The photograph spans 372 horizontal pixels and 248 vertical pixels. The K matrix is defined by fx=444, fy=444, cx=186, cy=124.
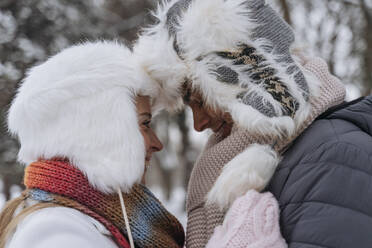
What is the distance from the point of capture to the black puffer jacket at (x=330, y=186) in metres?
1.50

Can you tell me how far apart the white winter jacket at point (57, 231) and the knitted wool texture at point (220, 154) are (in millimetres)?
419

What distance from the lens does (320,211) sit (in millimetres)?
1527

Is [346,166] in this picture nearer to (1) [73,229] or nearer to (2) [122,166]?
(2) [122,166]

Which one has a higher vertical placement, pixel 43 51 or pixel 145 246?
pixel 43 51

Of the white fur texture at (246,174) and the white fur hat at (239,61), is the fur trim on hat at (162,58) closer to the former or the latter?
the white fur hat at (239,61)

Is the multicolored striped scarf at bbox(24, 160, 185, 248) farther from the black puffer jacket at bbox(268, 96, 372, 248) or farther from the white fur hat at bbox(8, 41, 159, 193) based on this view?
the black puffer jacket at bbox(268, 96, 372, 248)

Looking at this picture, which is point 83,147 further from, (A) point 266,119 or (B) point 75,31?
(B) point 75,31

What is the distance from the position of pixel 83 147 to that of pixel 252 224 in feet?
2.42

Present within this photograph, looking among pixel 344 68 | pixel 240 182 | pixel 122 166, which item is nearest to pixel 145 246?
pixel 122 166

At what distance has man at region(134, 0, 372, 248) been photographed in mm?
1534

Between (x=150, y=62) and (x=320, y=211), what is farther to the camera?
(x=150, y=62)

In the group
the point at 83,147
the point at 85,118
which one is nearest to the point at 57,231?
the point at 83,147

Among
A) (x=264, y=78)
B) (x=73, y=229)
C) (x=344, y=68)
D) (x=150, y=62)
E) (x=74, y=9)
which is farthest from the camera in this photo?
(x=344, y=68)

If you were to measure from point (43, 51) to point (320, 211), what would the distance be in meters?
3.18
